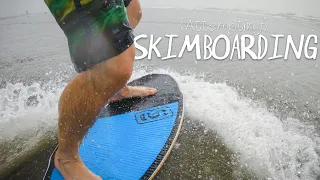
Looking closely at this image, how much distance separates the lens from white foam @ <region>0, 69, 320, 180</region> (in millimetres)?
1881

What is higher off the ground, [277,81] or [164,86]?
[164,86]

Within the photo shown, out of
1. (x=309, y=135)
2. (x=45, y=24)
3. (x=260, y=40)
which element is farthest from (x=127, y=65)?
(x=45, y=24)

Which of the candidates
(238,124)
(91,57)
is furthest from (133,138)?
(238,124)

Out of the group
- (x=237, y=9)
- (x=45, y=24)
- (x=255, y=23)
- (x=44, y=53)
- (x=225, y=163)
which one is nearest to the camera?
(x=225, y=163)

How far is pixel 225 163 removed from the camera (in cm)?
189

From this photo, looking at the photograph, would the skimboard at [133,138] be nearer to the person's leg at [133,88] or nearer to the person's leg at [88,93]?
the person's leg at [133,88]

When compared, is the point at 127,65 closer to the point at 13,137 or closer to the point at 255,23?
the point at 13,137

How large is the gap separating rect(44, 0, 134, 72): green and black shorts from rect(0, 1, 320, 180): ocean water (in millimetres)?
936

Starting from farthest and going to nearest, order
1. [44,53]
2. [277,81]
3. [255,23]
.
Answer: [255,23], [44,53], [277,81]

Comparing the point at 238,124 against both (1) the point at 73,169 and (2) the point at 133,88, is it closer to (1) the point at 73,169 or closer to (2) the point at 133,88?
(2) the point at 133,88

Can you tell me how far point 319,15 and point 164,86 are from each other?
6.04 metres

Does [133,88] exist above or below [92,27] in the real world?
below

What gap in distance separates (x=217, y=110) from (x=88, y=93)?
152 cm

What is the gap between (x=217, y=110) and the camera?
8.40 feet
